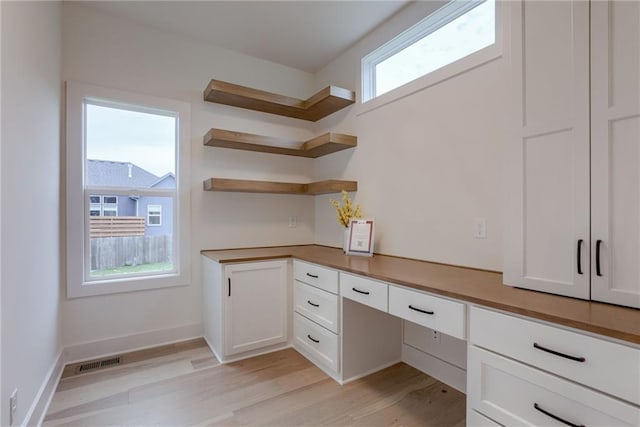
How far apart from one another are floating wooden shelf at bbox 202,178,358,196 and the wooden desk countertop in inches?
25.8

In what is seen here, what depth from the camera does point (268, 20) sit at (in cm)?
259

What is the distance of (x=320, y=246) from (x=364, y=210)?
2.51 ft

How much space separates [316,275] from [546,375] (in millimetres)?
1507

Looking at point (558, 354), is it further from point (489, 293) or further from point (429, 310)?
point (429, 310)

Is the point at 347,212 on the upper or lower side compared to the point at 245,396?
upper

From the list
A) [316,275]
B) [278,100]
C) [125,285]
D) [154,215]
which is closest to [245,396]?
[316,275]

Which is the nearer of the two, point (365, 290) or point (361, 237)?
point (365, 290)

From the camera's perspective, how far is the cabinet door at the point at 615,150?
1.14 m

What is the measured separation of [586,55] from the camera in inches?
49.4

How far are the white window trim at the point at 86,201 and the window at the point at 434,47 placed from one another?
1795 millimetres

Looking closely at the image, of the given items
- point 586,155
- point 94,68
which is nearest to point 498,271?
point 586,155

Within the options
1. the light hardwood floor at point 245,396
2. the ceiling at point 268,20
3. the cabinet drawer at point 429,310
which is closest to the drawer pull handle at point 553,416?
the cabinet drawer at point 429,310

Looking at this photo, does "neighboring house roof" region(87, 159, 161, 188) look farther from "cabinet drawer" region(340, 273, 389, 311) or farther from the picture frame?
"cabinet drawer" region(340, 273, 389, 311)

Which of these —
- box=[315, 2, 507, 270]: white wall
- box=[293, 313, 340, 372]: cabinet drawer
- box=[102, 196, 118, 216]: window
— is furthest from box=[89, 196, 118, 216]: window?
box=[315, 2, 507, 270]: white wall
